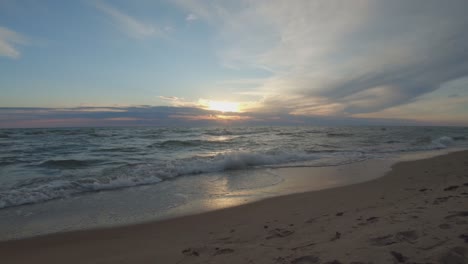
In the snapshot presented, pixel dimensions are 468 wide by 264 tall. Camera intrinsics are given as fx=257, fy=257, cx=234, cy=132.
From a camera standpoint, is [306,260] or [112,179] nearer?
[306,260]

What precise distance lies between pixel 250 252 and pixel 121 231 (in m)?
2.41

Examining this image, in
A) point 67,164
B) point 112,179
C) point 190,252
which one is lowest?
point 67,164

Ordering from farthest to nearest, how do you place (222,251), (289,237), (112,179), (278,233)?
(112,179), (278,233), (289,237), (222,251)

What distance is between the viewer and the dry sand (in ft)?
8.27

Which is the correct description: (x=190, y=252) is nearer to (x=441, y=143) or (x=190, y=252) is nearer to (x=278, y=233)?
(x=278, y=233)

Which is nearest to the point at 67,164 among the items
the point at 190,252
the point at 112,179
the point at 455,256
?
the point at 112,179

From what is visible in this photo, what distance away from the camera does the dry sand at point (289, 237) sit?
8.27 feet

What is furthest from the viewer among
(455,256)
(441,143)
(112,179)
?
(441,143)

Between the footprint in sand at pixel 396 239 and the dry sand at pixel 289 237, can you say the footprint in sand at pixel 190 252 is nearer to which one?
the dry sand at pixel 289 237

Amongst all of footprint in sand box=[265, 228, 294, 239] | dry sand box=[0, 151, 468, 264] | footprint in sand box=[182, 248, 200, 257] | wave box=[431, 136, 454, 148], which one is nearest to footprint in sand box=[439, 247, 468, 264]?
dry sand box=[0, 151, 468, 264]

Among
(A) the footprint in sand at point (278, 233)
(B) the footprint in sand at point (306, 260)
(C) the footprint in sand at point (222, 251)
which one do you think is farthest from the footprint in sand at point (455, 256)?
(C) the footprint in sand at point (222, 251)

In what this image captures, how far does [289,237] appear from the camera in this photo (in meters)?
3.34

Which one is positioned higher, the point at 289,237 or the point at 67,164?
the point at 289,237

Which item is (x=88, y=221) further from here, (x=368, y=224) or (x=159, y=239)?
(x=368, y=224)
